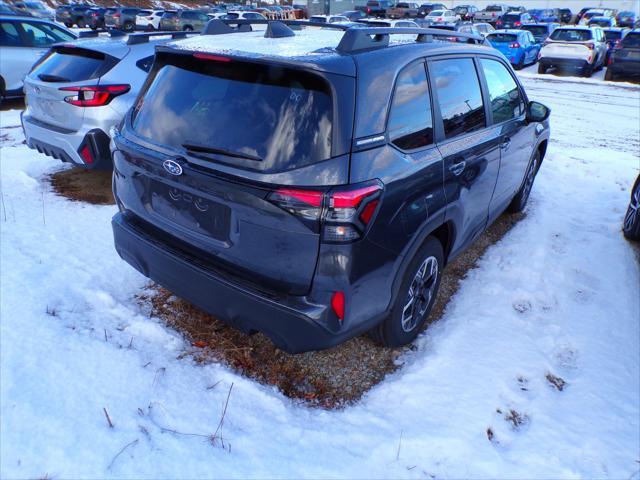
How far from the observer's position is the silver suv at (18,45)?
8739 mm

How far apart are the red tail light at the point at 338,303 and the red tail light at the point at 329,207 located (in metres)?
0.27

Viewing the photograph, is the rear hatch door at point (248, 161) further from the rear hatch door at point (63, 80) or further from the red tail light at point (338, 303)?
the rear hatch door at point (63, 80)

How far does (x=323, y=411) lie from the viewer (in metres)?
2.63

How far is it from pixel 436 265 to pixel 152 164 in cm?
186

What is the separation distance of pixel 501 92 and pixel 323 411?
9.63ft

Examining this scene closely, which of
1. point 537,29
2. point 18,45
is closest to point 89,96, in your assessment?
point 18,45

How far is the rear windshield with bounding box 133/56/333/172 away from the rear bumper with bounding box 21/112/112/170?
250 centimetres

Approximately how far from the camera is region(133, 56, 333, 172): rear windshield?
7.23 ft

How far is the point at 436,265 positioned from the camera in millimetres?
3180

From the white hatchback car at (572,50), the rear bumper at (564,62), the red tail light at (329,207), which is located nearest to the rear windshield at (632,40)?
the white hatchback car at (572,50)

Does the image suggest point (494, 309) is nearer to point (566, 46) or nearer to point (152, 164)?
point (152, 164)

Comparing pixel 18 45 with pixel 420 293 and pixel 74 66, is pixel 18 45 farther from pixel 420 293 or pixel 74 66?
pixel 420 293

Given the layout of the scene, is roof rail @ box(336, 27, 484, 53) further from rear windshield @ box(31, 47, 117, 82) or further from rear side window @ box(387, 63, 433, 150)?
rear windshield @ box(31, 47, 117, 82)

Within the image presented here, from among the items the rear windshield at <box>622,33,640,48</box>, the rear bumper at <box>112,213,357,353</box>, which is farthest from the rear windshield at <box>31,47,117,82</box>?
the rear windshield at <box>622,33,640,48</box>
